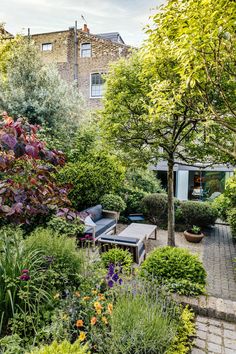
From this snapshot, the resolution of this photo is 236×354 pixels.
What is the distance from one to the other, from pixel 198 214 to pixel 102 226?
3.93 meters

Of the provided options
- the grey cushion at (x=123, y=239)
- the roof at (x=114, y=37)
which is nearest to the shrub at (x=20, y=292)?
the grey cushion at (x=123, y=239)

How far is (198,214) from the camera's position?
9.58 meters

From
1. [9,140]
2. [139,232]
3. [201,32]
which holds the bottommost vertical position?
[139,232]

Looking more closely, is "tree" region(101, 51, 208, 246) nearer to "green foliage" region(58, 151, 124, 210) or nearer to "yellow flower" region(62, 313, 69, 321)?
"green foliage" region(58, 151, 124, 210)

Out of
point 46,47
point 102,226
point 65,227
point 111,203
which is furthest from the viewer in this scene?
point 46,47

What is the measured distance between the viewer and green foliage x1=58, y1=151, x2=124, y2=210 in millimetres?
8547

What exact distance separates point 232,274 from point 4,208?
18.5 feet

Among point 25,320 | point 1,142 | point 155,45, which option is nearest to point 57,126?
point 155,45

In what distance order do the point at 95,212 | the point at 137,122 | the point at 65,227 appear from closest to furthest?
the point at 65,227
the point at 137,122
the point at 95,212

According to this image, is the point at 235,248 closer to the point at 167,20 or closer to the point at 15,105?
the point at 167,20

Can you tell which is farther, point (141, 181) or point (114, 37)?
point (114, 37)

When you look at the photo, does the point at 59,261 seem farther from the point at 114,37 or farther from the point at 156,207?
the point at 114,37

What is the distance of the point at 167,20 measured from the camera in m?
3.66

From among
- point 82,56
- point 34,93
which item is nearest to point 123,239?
point 34,93
